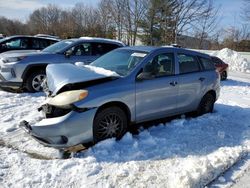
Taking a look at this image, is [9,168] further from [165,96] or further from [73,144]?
[165,96]

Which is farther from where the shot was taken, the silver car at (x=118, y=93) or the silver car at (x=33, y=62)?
the silver car at (x=33, y=62)

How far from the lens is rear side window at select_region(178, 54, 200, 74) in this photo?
5963mm

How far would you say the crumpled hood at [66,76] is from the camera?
A: 14.4 ft

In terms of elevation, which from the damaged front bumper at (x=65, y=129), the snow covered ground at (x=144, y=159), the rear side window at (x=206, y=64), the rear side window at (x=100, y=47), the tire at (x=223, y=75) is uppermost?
the rear side window at (x=100, y=47)

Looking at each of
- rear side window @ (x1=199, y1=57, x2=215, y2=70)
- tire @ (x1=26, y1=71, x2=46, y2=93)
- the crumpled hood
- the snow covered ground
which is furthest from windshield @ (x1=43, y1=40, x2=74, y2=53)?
rear side window @ (x1=199, y1=57, x2=215, y2=70)

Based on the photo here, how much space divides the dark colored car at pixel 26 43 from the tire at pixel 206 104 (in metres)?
7.29

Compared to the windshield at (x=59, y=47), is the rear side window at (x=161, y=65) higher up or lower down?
Answer: lower down

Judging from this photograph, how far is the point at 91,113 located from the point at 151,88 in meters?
1.38

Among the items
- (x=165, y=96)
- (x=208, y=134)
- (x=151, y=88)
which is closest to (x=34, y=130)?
(x=151, y=88)

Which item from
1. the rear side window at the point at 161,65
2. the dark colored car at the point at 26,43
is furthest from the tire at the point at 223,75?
the rear side window at the point at 161,65

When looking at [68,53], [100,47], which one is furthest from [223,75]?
[68,53]

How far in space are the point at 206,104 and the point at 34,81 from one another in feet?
15.7

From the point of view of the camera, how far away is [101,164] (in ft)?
13.1

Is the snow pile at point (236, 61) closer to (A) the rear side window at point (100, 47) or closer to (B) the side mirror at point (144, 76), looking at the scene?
(A) the rear side window at point (100, 47)
